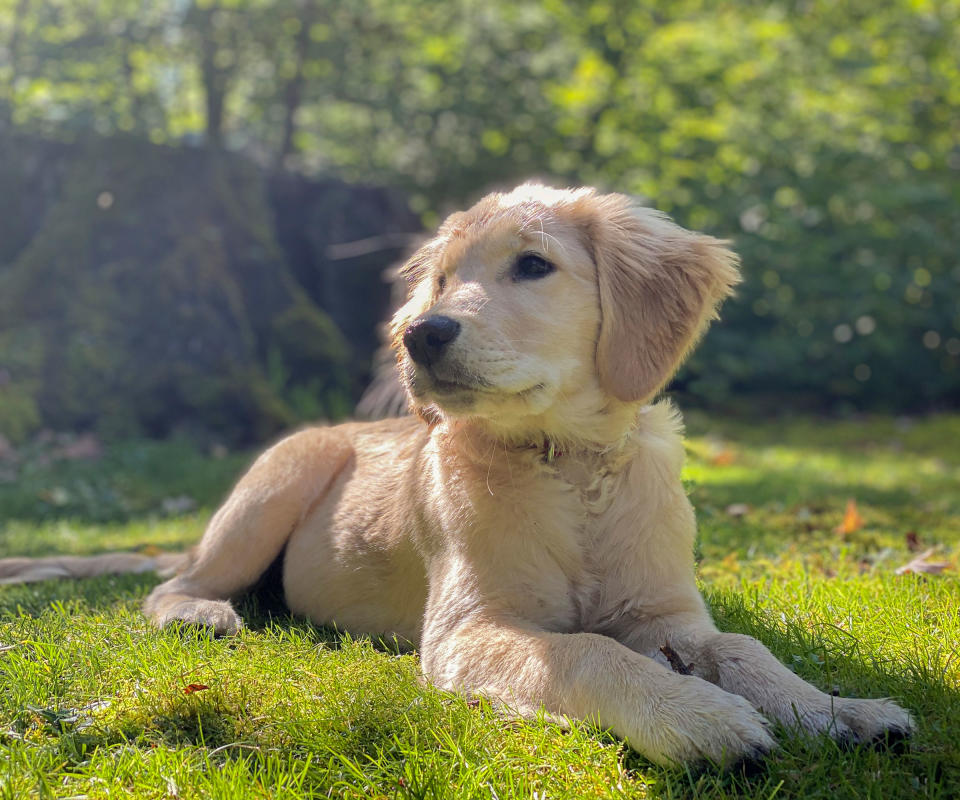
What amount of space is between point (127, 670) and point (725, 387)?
362 inches

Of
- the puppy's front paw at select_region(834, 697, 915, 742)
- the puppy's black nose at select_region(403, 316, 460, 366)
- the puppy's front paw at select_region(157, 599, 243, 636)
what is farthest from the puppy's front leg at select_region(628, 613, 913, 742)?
the puppy's front paw at select_region(157, 599, 243, 636)

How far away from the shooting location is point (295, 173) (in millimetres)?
12398

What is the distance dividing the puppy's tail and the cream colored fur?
0.90 meters

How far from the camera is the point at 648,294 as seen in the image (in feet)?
10.6

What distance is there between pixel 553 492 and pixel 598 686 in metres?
0.79

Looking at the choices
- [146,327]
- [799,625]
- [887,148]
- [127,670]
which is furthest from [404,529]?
[887,148]

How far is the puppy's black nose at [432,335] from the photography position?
2.82 m

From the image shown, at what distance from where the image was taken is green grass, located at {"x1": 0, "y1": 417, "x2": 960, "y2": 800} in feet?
7.14

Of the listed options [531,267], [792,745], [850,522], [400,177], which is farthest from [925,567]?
[400,177]

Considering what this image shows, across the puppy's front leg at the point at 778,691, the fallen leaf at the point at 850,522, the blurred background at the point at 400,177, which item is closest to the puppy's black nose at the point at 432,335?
the puppy's front leg at the point at 778,691

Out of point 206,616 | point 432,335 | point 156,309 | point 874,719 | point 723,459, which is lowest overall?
point 723,459

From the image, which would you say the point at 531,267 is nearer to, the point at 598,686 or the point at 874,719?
the point at 598,686

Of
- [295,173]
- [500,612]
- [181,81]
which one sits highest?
[181,81]

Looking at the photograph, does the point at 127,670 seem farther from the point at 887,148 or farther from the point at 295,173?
the point at 887,148
